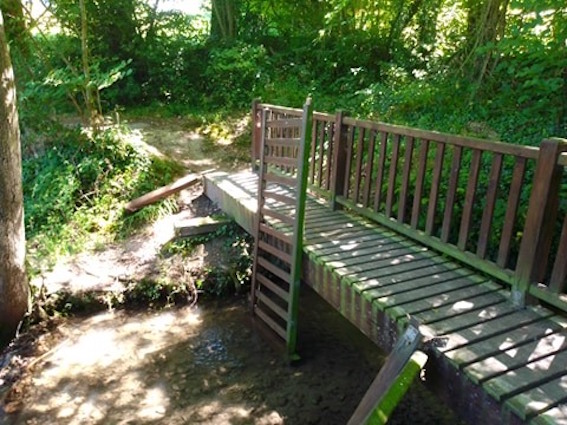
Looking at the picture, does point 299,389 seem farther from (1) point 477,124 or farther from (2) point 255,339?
(1) point 477,124

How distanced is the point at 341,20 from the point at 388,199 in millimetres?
8150

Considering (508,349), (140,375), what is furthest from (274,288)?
(508,349)

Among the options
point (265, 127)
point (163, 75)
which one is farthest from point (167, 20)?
point (265, 127)

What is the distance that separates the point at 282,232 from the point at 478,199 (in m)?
1.95

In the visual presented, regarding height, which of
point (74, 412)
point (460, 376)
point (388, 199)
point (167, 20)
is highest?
point (167, 20)

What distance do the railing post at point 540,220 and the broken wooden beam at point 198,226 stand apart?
12.4 feet

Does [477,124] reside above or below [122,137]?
above

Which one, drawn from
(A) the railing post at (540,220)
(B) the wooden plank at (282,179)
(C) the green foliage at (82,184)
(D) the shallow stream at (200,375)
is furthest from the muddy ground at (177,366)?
(B) the wooden plank at (282,179)

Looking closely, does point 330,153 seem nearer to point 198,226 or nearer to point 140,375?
point 198,226

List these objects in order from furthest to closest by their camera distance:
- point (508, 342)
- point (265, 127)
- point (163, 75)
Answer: point (163, 75) → point (265, 127) → point (508, 342)

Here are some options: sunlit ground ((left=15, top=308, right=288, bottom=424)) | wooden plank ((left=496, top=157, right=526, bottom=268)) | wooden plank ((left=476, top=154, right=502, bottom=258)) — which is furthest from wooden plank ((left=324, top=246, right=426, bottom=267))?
sunlit ground ((left=15, top=308, right=288, bottom=424))

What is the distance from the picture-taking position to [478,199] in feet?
14.7

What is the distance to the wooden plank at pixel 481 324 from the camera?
8.57 ft

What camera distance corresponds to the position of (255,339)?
180 inches
